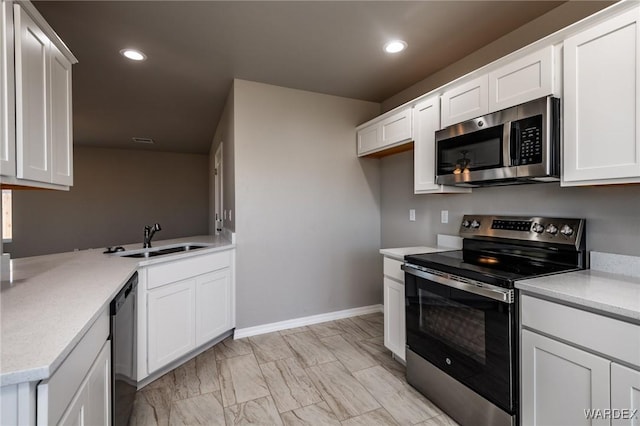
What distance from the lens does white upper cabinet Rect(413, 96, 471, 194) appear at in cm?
238

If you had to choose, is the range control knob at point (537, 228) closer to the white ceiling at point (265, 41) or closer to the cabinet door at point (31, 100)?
the white ceiling at point (265, 41)

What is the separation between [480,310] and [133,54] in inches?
124

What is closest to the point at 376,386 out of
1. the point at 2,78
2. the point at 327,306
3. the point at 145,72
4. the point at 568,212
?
the point at 327,306

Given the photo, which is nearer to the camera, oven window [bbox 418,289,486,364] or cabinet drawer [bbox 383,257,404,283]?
oven window [bbox 418,289,486,364]

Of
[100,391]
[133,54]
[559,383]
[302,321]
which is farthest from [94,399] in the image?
[133,54]

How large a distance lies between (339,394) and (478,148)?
194cm

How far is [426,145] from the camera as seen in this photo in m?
2.47

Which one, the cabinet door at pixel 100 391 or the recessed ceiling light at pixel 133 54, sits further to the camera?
the recessed ceiling light at pixel 133 54

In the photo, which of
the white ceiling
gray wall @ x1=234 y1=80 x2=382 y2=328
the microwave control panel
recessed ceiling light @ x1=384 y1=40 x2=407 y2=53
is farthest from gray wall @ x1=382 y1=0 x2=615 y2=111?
gray wall @ x1=234 y1=80 x2=382 y2=328

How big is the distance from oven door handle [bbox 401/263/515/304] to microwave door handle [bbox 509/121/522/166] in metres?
0.75

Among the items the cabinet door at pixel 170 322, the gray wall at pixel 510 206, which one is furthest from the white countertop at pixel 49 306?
the gray wall at pixel 510 206

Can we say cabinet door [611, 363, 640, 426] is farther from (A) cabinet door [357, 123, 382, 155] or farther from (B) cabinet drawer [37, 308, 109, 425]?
(A) cabinet door [357, 123, 382, 155]

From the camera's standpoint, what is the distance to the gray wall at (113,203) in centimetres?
571

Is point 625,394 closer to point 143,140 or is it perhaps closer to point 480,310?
point 480,310
